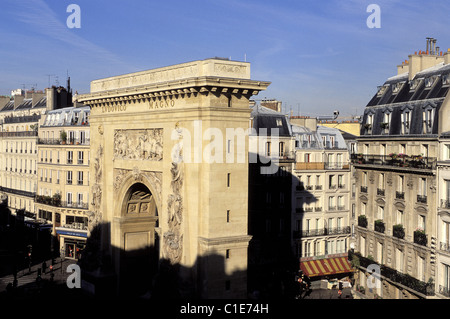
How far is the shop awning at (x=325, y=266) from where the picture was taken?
1984 inches

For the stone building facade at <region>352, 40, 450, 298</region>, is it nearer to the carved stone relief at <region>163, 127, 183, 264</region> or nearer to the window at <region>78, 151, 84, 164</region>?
the carved stone relief at <region>163, 127, 183, 264</region>

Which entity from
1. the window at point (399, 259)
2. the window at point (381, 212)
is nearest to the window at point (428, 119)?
the window at point (381, 212)

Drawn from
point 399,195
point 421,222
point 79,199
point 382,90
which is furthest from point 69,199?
point 421,222

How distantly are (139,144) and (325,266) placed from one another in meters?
24.8

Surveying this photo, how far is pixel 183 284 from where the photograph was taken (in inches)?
1098

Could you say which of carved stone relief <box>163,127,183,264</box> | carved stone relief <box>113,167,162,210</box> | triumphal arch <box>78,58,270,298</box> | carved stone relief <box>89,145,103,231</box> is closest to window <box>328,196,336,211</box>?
carved stone relief <box>89,145,103,231</box>

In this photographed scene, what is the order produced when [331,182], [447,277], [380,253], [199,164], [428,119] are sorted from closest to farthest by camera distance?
[199,164]
[447,277]
[428,119]
[380,253]
[331,182]

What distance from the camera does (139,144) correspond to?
3288 cm

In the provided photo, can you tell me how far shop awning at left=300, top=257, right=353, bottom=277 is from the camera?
165ft

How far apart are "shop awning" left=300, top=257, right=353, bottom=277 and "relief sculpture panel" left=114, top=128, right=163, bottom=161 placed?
859 inches

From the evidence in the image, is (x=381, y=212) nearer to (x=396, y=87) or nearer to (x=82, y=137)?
(x=396, y=87)

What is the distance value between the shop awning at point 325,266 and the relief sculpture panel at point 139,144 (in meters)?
21.8

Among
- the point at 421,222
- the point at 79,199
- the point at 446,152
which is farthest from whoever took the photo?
the point at 79,199

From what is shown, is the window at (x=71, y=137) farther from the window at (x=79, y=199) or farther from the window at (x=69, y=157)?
the window at (x=79, y=199)
